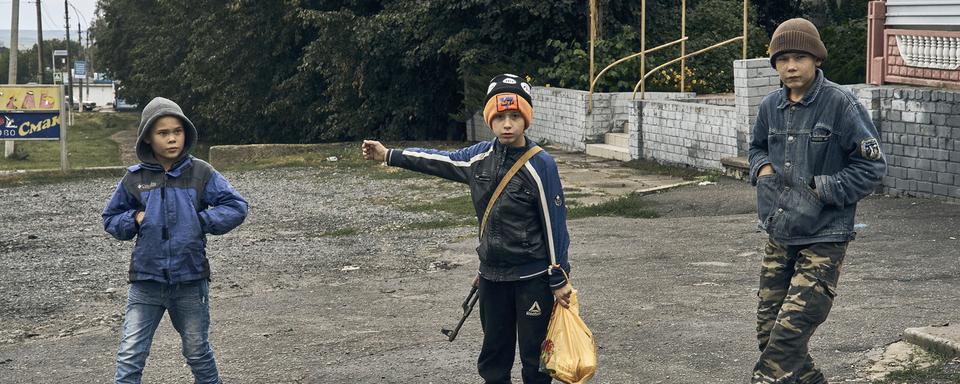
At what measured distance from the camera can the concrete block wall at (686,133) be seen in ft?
58.0

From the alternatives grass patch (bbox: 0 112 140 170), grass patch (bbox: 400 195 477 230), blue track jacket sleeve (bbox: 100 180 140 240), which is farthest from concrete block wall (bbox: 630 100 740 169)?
grass patch (bbox: 0 112 140 170)

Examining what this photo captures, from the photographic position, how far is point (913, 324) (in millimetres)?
7895

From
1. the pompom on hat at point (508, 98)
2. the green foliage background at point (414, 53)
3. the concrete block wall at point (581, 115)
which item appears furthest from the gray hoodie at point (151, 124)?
the green foliage background at point (414, 53)

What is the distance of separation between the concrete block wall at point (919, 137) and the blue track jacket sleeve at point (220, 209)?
9.79 metres

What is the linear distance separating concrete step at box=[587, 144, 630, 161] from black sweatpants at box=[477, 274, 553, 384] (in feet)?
49.0

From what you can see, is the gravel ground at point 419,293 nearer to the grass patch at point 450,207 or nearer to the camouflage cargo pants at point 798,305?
the grass patch at point 450,207

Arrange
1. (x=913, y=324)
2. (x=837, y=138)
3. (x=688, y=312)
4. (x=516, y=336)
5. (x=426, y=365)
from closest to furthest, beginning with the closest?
1. (x=837, y=138)
2. (x=516, y=336)
3. (x=426, y=365)
4. (x=913, y=324)
5. (x=688, y=312)

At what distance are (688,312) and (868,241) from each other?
3.62 m

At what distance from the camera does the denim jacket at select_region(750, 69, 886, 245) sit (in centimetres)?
538

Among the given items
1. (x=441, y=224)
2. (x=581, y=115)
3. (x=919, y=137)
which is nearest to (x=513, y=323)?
(x=441, y=224)

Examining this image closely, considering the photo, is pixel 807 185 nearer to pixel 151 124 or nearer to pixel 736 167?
pixel 151 124

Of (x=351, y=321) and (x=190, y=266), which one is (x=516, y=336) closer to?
(x=190, y=266)

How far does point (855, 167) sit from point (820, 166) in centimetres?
15

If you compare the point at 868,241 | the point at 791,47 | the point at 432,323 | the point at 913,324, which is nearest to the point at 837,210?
the point at 791,47
